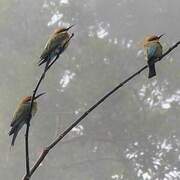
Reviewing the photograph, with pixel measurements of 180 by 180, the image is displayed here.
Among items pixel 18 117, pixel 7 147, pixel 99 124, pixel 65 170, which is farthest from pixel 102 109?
pixel 18 117

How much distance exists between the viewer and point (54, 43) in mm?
1819

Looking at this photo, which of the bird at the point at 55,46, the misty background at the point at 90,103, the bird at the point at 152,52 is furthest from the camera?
the misty background at the point at 90,103

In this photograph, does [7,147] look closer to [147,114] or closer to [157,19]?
[147,114]

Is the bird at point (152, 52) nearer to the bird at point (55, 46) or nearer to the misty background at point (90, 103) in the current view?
the bird at point (55, 46)

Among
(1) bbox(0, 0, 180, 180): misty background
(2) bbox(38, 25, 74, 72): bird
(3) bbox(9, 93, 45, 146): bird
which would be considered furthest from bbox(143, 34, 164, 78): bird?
(1) bbox(0, 0, 180, 180): misty background

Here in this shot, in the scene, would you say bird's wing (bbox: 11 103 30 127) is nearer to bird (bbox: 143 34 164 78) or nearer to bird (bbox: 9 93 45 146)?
bird (bbox: 9 93 45 146)

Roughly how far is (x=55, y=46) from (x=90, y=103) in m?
13.9

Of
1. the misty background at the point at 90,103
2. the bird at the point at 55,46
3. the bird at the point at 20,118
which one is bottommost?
the bird at the point at 20,118

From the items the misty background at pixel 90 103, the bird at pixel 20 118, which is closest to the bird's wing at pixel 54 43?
the bird at pixel 20 118

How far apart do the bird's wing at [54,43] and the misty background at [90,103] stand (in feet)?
43.1

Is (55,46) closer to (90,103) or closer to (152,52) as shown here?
(152,52)

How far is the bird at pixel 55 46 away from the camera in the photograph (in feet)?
5.72

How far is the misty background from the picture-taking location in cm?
1577

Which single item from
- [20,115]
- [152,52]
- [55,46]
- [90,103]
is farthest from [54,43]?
[90,103]
